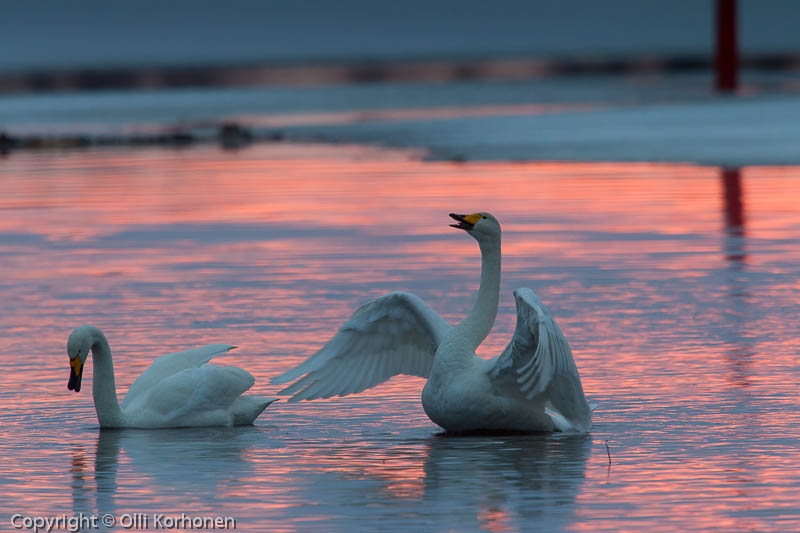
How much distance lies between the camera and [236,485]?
8859 mm

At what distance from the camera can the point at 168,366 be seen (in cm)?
1099

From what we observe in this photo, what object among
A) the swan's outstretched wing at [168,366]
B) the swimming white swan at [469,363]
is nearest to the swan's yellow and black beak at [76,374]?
the swan's outstretched wing at [168,366]

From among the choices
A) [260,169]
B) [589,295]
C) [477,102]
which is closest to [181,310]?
[589,295]

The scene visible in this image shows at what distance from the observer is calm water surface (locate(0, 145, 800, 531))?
28.0 ft

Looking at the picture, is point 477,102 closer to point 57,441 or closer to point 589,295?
point 589,295

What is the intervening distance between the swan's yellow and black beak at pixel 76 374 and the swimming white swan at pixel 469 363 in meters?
1.09

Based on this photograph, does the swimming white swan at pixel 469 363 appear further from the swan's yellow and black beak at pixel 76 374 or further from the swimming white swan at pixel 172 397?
the swan's yellow and black beak at pixel 76 374

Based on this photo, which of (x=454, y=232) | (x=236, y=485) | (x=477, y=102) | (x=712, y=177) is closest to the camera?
(x=236, y=485)

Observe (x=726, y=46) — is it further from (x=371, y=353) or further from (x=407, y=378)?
(x=371, y=353)

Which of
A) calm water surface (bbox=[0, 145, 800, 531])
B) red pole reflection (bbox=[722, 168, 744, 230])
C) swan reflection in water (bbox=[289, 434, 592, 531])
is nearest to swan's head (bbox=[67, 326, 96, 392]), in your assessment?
calm water surface (bbox=[0, 145, 800, 531])

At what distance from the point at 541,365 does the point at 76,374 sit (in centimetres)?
262

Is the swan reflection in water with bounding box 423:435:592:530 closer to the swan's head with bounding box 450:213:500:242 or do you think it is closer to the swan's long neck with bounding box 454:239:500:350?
the swan's long neck with bounding box 454:239:500:350

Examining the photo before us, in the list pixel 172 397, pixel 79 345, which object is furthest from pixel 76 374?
pixel 172 397

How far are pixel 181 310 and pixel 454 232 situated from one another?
621 cm
